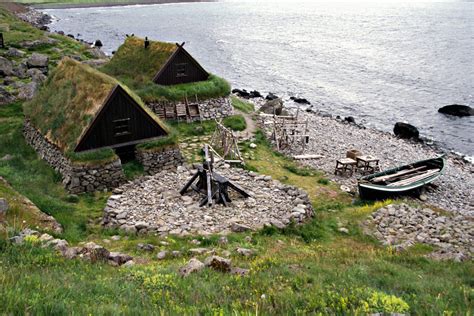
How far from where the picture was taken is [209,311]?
29.2 ft

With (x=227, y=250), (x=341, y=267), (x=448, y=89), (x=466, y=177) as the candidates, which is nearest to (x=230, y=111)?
(x=466, y=177)

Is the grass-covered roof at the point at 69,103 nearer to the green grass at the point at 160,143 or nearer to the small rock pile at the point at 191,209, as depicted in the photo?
the green grass at the point at 160,143

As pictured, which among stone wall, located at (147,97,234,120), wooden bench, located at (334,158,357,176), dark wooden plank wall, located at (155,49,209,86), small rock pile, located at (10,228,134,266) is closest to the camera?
small rock pile, located at (10,228,134,266)

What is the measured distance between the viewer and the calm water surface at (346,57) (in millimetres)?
60250

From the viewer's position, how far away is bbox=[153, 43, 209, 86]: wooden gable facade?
4159 cm

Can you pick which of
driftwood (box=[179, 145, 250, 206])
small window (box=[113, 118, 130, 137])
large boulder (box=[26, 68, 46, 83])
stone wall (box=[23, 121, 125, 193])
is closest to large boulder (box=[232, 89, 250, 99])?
large boulder (box=[26, 68, 46, 83])

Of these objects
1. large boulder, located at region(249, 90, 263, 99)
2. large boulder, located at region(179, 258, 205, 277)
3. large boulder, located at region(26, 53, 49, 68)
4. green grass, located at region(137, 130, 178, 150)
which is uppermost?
large boulder, located at region(26, 53, 49, 68)

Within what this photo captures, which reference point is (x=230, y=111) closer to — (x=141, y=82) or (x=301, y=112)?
(x=141, y=82)

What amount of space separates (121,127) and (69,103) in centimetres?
445

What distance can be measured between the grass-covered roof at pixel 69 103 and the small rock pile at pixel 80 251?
1137 cm

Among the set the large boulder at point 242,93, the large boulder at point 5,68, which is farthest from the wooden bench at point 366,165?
the large boulder at point 5,68

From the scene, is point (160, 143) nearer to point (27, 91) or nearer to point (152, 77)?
point (152, 77)

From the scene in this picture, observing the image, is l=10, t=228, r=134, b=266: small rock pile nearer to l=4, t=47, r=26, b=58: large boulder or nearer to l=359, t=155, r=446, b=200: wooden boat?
l=359, t=155, r=446, b=200: wooden boat

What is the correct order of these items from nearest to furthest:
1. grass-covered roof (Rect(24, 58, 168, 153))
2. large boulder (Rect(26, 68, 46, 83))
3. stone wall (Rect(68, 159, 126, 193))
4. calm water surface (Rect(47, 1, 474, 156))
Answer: stone wall (Rect(68, 159, 126, 193)) < grass-covered roof (Rect(24, 58, 168, 153)) < large boulder (Rect(26, 68, 46, 83)) < calm water surface (Rect(47, 1, 474, 156))
